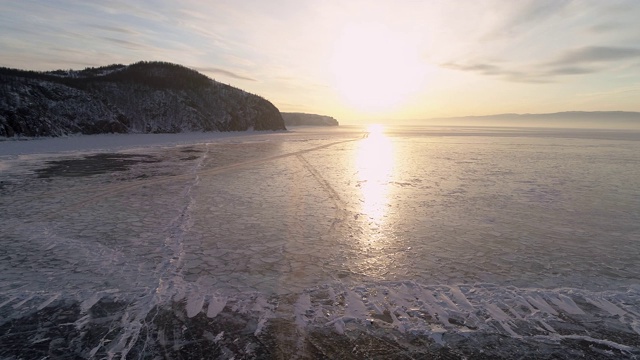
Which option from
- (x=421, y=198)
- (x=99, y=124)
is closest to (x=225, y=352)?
(x=421, y=198)

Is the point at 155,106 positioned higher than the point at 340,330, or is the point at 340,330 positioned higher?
the point at 155,106

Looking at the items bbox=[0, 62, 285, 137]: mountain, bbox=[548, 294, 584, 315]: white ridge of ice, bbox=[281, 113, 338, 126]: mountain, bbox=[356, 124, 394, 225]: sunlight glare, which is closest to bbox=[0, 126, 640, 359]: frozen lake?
bbox=[548, 294, 584, 315]: white ridge of ice

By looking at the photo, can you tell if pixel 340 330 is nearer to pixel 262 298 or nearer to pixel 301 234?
pixel 262 298

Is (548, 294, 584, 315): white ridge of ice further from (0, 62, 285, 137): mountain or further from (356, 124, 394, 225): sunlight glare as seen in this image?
(0, 62, 285, 137): mountain

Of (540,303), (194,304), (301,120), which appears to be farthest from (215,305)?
(301,120)

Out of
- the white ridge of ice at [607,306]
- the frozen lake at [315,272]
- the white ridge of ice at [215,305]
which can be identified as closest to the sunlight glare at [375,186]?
the frozen lake at [315,272]

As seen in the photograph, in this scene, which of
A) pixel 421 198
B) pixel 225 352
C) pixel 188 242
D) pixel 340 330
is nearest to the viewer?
pixel 225 352

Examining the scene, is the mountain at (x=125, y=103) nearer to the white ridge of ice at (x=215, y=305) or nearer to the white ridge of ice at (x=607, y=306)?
the white ridge of ice at (x=215, y=305)
